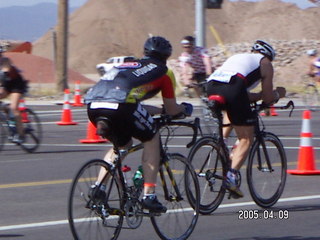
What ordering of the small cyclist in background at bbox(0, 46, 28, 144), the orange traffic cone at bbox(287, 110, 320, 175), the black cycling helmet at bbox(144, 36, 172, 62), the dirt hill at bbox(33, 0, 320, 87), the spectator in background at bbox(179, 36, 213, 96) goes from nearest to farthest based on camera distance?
the black cycling helmet at bbox(144, 36, 172, 62), the orange traffic cone at bbox(287, 110, 320, 175), the small cyclist in background at bbox(0, 46, 28, 144), the spectator in background at bbox(179, 36, 213, 96), the dirt hill at bbox(33, 0, 320, 87)

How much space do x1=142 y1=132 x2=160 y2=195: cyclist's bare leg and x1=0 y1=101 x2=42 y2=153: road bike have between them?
7.57 meters

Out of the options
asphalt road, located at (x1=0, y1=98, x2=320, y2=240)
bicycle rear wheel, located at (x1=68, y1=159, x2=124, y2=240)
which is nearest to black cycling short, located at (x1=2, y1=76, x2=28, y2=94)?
asphalt road, located at (x1=0, y1=98, x2=320, y2=240)

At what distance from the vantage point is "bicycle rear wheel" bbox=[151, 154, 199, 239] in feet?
27.9

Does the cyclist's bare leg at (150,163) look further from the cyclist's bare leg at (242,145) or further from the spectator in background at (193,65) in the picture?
the spectator in background at (193,65)

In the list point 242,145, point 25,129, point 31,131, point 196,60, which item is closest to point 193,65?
point 196,60

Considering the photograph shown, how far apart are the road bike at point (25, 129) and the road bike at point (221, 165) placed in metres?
6.05

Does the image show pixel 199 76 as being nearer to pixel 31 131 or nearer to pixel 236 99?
pixel 31 131

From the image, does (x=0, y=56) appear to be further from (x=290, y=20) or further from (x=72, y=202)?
(x=290, y=20)

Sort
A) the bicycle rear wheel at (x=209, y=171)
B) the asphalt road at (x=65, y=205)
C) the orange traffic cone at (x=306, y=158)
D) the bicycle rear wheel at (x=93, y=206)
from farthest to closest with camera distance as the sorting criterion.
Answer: the orange traffic cone at (x=306, y=158)
the bicycle rear wheel at (x=209, y=171)
the asphalt road at (x=65, y=205)
the bicycle rear wheel at (x=93, y=206)

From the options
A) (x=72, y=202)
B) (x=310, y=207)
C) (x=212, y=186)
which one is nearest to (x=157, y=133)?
(x=72, y=202)

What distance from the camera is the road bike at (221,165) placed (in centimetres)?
986

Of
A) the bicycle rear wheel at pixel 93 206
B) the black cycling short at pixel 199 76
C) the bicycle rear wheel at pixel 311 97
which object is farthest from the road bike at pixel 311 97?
the bicycle rear wheel at pixel 93 206
